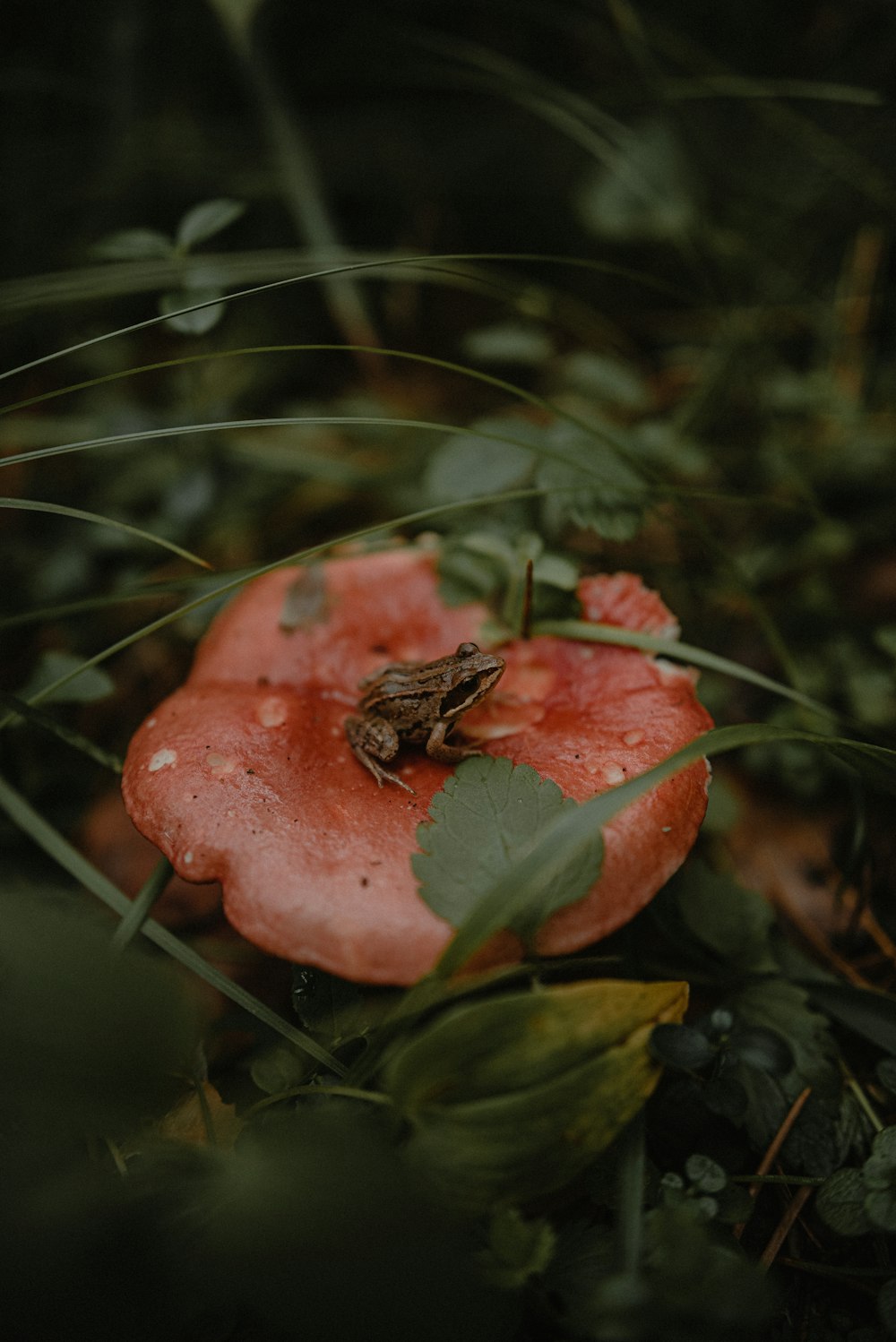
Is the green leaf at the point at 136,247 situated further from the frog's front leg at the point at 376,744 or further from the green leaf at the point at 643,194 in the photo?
the green leaf at the point at 643,194

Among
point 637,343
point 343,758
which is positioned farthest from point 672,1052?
point 637,343

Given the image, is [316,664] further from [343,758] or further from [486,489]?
[486,489]

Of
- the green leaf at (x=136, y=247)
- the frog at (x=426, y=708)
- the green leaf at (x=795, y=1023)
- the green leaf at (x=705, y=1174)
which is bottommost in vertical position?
the green leaf at (x=795, y=1023)

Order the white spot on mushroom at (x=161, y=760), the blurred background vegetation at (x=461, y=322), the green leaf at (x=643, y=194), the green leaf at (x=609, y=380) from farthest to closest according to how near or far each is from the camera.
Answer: the green leaf at (x=643, y=194), the green leaf at (x=609, y=380), the blurred background vegetation at (x=461, y=322), the white spot on mushroom at (x=161, y=760)

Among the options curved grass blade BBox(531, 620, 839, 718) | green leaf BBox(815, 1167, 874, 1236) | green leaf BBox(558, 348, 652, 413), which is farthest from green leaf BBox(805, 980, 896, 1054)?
green leaf BBox(558, 348, 652, 413)

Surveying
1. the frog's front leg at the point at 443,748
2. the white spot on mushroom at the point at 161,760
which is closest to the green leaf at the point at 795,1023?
the frog's front leg at the point at 443,748

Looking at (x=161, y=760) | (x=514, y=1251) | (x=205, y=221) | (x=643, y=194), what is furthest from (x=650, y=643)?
(x=643, y=194)

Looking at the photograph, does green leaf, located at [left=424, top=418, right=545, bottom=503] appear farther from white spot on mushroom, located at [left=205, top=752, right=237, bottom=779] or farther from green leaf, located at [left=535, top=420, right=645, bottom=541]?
white spot on mushroom, located at [left=205, top=752, right=237, bottom=779]
